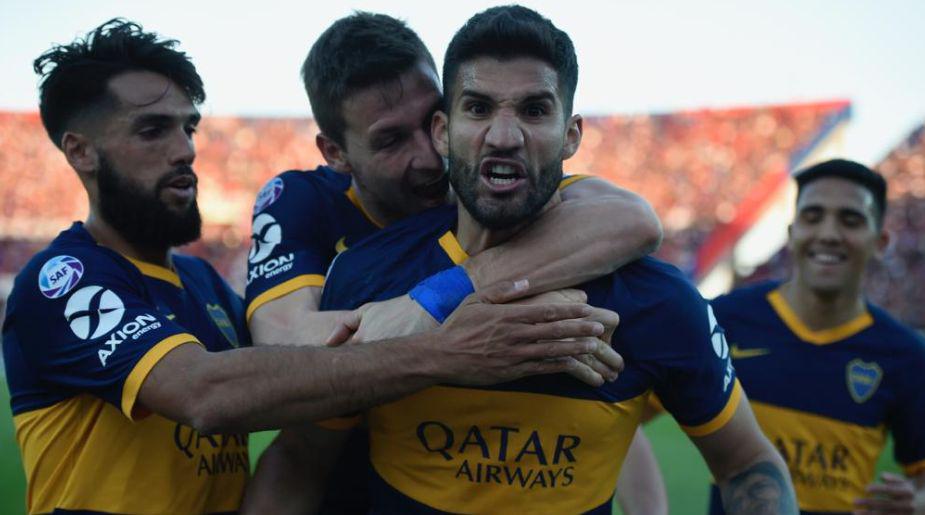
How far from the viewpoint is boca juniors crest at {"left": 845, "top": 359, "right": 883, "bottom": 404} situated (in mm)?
4211

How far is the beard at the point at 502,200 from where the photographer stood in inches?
95.3

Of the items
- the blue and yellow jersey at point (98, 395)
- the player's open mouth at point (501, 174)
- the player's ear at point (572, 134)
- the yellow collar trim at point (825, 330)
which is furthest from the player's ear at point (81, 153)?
the yellow collar trim at point (825, 330)

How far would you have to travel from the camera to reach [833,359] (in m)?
4.33

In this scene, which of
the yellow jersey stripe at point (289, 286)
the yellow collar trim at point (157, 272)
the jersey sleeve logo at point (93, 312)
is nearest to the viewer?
the jersey sleeve logo at point (93, 312)

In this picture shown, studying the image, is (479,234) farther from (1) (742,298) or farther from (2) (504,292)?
(1) (742,298)

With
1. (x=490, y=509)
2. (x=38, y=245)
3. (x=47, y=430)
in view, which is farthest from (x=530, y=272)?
(x=38, y=245)

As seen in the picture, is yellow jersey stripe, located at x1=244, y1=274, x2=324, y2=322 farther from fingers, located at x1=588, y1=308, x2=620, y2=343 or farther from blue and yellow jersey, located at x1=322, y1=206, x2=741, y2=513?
fingers, located at x1=588, y1=308, x2=620, y2=343

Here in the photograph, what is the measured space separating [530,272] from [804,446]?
2.33 meters

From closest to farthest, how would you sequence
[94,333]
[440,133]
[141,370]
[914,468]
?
1. [141,370]
2. [94,333]
3. [440,133]
4. [914,468]

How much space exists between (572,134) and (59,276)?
4.87ft

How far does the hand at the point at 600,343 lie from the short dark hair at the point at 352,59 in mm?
964

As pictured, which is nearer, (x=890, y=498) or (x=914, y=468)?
(x=890, y=498)

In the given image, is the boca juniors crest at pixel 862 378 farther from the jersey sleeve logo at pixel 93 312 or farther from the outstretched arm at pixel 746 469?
the jersey sleeve logo at pixel 93 312

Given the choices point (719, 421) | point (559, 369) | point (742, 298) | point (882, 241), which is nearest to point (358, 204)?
point (559, 369)
